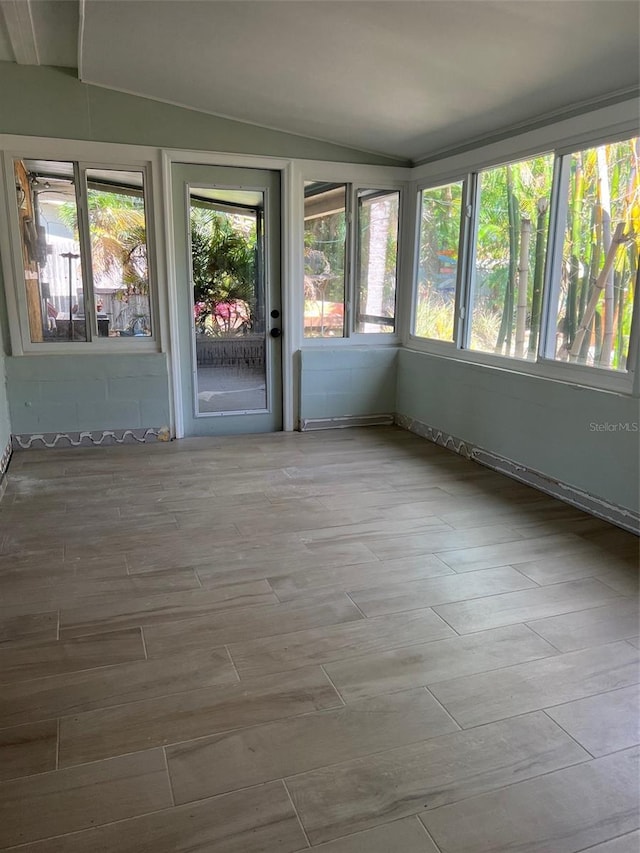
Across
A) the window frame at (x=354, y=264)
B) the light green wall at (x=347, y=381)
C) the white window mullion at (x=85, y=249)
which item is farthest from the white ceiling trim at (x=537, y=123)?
the white window mullion at (x=85, y=249)

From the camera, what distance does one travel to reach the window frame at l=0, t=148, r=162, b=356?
4.67 metres

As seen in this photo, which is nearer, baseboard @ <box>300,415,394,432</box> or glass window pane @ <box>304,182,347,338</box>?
glass window pane @ <box>304,182,347,338</box>

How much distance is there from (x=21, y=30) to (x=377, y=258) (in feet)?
10.6

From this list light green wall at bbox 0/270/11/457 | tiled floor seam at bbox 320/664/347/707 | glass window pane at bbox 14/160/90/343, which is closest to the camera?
tiled floor seam at bbox 320/664/347/707

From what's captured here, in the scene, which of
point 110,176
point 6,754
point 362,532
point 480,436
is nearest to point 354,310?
point 480,436

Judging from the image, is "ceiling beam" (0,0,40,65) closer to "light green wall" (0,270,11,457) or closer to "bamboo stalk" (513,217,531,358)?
"light green wall" (0,270,11,457)

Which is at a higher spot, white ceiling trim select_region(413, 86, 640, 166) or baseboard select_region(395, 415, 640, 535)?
white ceiling trim select_region(413, 86, 640, 166)

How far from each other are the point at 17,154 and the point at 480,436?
161 inches

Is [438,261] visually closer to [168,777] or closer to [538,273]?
[538,273]

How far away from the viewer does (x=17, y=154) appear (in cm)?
461

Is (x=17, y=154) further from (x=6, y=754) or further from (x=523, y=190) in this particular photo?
(x=6, y=754)

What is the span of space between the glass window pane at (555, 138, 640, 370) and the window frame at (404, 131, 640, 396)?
51 millimetres

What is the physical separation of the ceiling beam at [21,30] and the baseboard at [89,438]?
2.72 metres

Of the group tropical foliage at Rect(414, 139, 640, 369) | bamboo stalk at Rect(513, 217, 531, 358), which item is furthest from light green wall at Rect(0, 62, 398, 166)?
bamboo stalk at Rect(513, 217, 531, 358)
